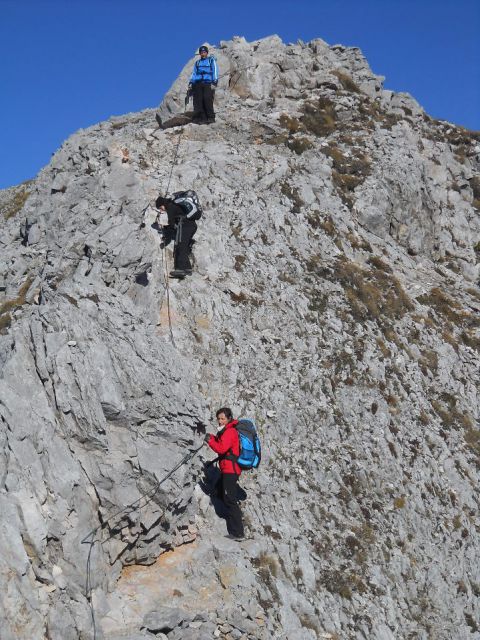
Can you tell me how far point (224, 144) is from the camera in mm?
23781

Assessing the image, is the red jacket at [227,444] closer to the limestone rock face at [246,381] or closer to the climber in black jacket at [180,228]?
the limestone rock face at [246,381]

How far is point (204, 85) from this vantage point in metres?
24.3

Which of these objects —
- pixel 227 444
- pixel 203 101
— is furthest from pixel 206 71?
pixel 227 444

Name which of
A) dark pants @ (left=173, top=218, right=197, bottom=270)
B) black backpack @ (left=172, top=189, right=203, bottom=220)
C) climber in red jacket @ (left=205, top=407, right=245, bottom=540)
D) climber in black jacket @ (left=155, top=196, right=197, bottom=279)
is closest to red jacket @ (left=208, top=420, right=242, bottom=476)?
climber in red jacket @ (left=205, top=407, right=245, bottom=540)

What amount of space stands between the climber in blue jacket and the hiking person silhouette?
8230mm

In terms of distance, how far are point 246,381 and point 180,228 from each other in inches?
Answer: 178

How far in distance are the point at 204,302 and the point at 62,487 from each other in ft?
23.0

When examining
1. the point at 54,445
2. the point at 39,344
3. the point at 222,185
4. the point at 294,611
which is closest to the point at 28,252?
the point at 222,185

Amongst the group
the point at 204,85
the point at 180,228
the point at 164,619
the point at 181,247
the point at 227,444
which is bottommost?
the point at 164,619

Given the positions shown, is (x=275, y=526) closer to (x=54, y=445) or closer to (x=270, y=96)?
(x=54, y=445)

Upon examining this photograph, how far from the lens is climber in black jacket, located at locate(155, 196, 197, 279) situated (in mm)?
17422

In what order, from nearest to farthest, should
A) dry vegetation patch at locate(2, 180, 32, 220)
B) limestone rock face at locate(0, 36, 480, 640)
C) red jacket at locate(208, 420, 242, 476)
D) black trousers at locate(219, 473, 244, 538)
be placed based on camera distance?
limestone rock face at locate(0, 36, 480, 640), red jacket at locate(208, 420, 242, 476), black trousers at locate(219, 473, 244, 538), dry vegetation patch at locate(2, 180, 32, 220)

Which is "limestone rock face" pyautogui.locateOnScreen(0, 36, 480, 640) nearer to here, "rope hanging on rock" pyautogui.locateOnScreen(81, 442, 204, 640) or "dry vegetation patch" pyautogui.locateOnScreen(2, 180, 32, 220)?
"rope hanging on rock" pyautogui.locateOnScreen(81, 442, 204, 640)

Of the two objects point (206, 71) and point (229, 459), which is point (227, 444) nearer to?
point (229, 459)
